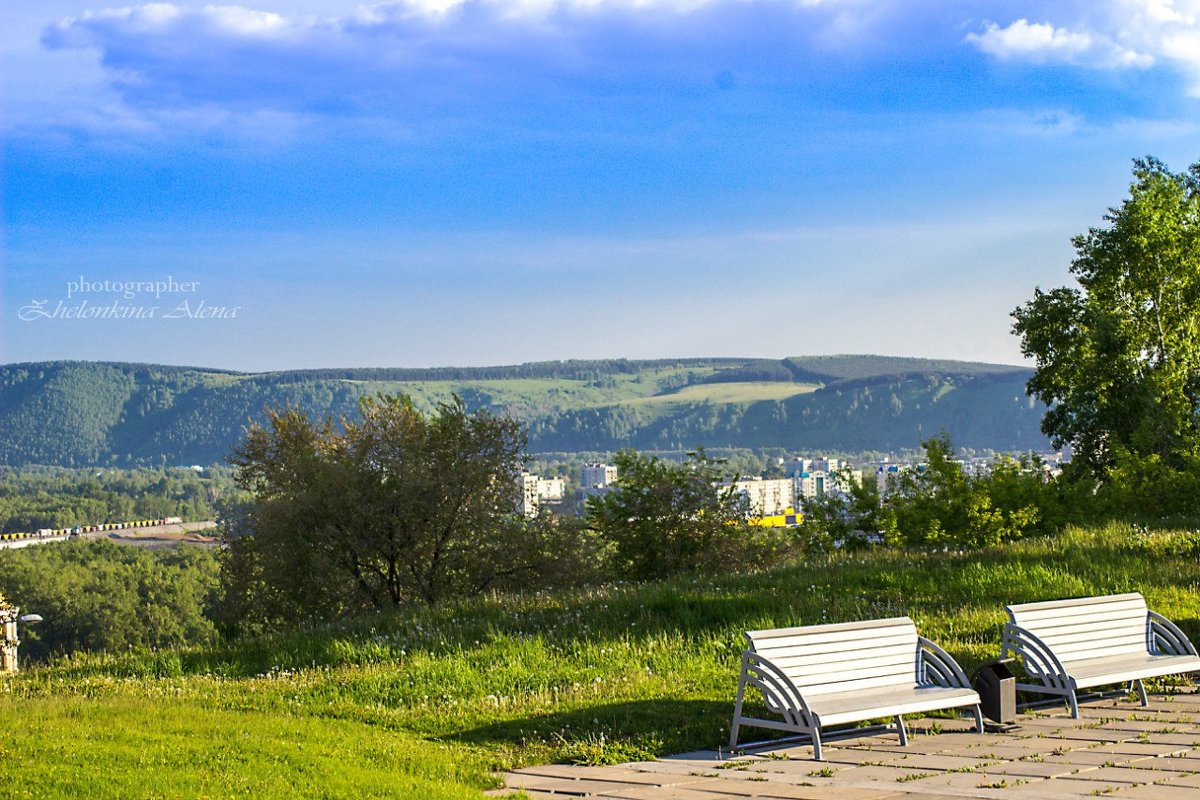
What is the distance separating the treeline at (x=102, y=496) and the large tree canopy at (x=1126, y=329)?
79.4 m

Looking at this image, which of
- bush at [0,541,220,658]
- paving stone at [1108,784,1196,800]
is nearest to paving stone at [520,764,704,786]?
paving stone at [1108,784,1196,800]

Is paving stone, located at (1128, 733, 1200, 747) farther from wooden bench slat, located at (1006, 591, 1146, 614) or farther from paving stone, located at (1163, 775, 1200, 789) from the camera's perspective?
wooden bench slat, located at (1006, 591, 1146, 614)

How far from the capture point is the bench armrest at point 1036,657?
9.67 m

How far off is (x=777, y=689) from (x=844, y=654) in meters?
0.84

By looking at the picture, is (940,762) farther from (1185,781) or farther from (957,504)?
(957,504)

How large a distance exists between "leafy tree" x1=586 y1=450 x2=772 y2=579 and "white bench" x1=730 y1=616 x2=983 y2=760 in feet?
64.3

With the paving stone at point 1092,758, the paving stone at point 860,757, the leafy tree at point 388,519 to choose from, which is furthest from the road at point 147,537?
the paving stone at point 1092,758

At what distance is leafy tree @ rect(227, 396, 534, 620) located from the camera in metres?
26.4

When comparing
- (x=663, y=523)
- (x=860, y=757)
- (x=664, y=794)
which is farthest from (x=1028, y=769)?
(x=663, y=523)

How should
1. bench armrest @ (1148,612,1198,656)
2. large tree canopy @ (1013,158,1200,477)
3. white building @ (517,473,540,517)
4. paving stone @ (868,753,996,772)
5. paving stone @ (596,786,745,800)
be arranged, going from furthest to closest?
1. large tree canopy @ (1013,158,1200,477)
2. white building @ (517,473,540,517)
3. bench armrest @ (1148,612,1198,656)
4. paving stone @ (868,753,996,772)
5. paving stone @ (596,786,745,800)

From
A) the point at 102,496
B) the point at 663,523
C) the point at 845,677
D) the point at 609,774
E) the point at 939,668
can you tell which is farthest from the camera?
the point at 102,496

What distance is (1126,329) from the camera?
3969 cm

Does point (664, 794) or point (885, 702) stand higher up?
point (885, 702)

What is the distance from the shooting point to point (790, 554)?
31.3 meters
